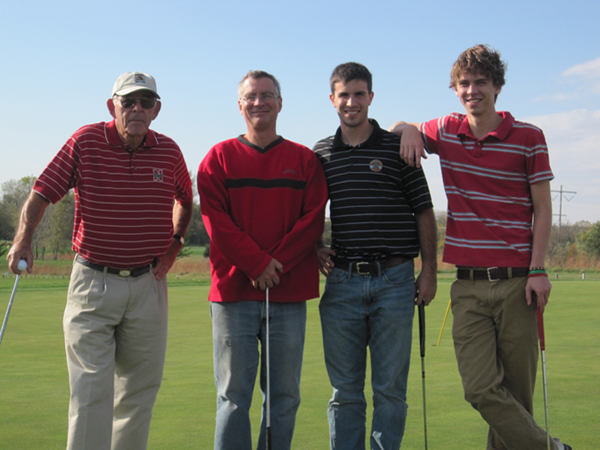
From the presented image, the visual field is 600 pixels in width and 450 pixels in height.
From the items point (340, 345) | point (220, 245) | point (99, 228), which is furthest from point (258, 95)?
point (340, 345)

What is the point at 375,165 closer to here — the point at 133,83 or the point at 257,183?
the point at 257,183

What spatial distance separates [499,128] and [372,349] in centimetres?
116

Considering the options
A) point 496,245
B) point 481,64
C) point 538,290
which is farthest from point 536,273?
point 481,64

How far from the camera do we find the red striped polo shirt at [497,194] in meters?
2.83

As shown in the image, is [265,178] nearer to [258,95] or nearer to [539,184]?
[258,95]

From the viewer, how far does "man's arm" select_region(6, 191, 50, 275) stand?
266cm

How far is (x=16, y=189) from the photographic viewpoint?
44000 mm

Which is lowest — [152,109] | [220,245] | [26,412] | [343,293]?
[26,412]

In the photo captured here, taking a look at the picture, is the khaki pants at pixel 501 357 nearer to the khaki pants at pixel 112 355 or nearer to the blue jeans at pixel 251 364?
the blue jeans at pixel 251 364

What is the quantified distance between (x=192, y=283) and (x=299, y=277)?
11124 mm

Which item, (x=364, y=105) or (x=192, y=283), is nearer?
(x=364, y=105)

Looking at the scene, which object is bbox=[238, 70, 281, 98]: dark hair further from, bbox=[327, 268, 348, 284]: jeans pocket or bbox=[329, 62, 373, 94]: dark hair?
bbox=[327, 268, 348, 284]: jeans pocket

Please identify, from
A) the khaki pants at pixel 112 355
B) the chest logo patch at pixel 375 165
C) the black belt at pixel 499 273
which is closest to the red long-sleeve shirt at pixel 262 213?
the chest logo patch at pixel 375 165

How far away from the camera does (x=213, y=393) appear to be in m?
4.20
